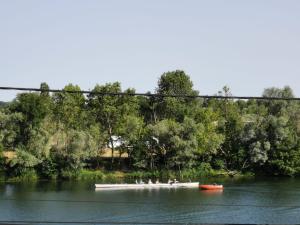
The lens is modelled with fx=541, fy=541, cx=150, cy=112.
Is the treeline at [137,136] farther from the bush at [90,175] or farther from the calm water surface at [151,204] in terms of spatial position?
the calm water surface at [151,204]

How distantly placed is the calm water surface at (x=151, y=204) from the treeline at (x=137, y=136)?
169 inches

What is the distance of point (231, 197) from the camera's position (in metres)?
38.8

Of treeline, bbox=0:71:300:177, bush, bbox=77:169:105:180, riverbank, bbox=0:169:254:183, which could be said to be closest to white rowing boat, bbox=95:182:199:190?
riverbank, bbox=0:169:254:183

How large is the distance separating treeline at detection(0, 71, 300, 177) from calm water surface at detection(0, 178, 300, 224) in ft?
14.1

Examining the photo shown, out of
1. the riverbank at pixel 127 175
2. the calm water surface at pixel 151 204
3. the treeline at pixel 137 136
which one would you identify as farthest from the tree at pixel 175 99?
the calm water surface at pixel 151 204

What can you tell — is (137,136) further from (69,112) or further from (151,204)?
(151,204)

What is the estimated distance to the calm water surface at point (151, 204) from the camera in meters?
29.8

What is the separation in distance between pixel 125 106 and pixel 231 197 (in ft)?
67.5

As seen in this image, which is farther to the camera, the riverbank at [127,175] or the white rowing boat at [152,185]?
the riverbank at [127,175]

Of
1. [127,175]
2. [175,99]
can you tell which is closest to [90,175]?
[127,175]

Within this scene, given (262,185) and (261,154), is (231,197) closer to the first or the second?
(262,185)

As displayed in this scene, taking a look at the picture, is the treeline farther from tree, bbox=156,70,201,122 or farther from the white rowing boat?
the white rowing boat

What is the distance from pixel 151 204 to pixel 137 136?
20.2m

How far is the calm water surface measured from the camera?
1174 inches
